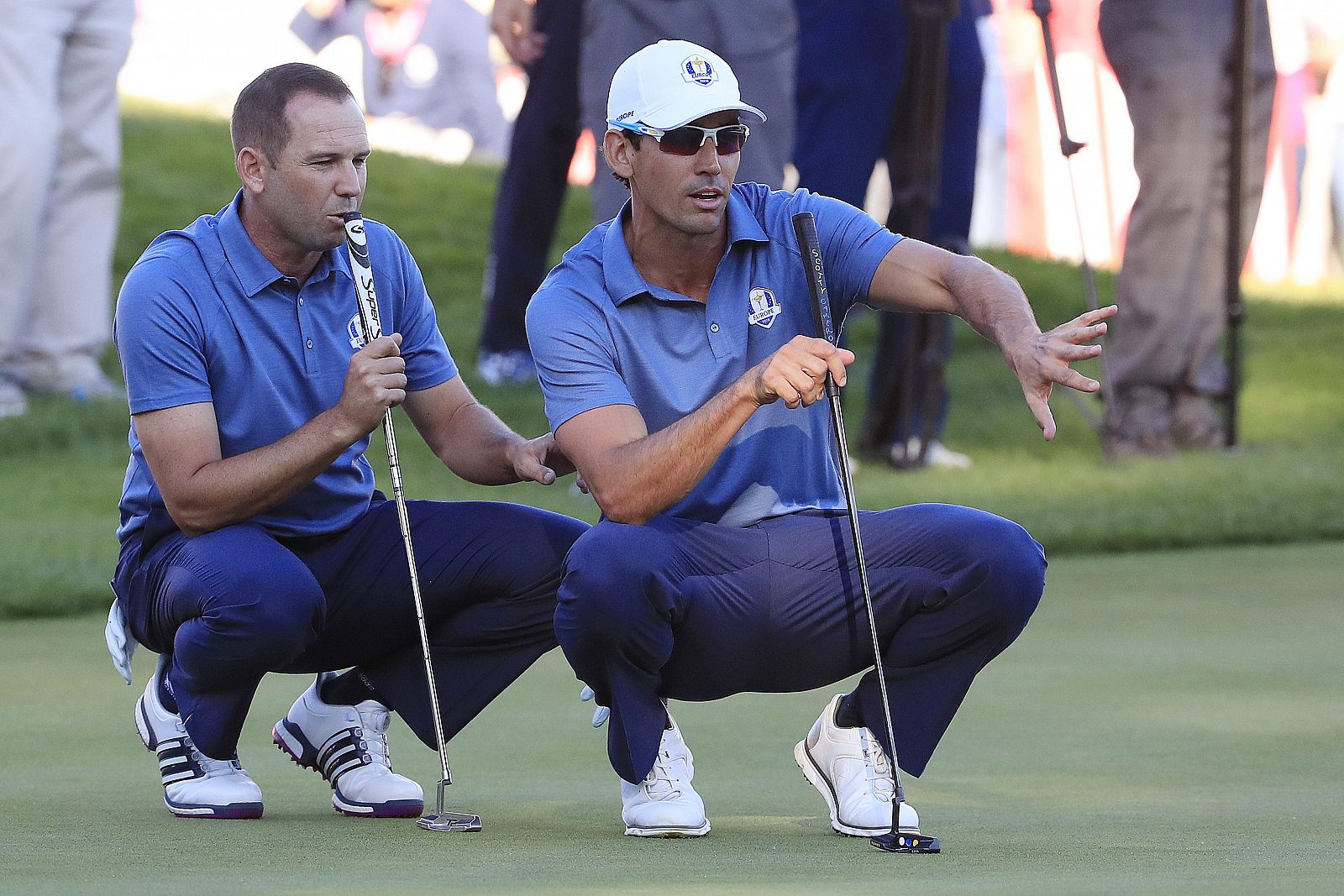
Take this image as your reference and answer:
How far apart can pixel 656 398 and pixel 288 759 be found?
117cm

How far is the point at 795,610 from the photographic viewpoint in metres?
3.95

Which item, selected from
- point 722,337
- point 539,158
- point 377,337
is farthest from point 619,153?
point 539,158

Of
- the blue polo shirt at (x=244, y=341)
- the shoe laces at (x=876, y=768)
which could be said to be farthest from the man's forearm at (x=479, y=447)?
the shoe laces at (x=876, y=768)

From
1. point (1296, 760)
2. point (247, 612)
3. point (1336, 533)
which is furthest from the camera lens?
point (1336, 533)

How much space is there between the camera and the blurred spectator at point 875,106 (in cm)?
809

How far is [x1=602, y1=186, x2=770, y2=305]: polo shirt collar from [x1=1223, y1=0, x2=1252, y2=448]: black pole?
4728mm

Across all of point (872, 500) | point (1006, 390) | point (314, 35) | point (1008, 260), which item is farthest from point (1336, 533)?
point (314, 35)

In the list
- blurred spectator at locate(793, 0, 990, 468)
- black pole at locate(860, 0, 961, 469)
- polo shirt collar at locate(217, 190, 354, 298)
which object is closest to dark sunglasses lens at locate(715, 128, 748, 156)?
polo shirt collar at locate(217, 190, 354, 298)

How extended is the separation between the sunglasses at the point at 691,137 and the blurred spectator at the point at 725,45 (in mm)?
3064

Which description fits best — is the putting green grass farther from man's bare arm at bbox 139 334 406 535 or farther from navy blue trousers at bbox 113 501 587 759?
man's bare arm at bbox 139 334 406 535

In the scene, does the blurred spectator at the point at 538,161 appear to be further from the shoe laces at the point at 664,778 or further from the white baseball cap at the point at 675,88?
the shoe laces at the point at 664,778

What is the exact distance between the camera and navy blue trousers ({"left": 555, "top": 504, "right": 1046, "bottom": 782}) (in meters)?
3.82

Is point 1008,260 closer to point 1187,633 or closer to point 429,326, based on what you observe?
point 1187,633

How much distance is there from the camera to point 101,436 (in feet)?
29.2
